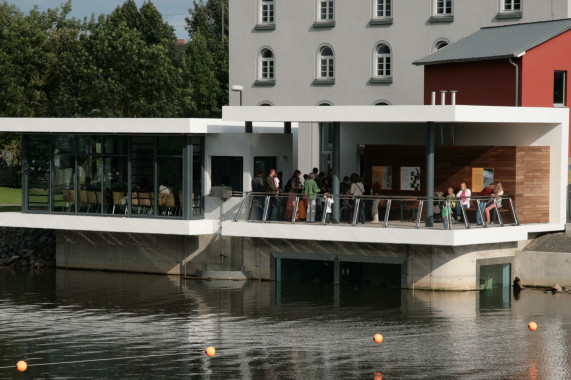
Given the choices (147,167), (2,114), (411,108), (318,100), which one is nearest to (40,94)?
(2,114)

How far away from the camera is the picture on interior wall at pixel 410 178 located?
42688 millimetres

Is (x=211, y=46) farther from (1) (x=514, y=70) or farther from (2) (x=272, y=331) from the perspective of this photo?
(2) (x=272, y=331)

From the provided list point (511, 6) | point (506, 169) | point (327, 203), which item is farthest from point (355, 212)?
point (511, 6)

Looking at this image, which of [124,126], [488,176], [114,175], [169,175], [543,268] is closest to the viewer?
[543,268]

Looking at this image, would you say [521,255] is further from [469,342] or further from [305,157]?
[305,157]

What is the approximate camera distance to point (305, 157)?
59781 mm

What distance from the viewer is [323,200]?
39.6m

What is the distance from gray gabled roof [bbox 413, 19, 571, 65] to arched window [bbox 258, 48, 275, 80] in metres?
16.6

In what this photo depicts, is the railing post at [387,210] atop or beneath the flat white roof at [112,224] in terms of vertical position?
atop

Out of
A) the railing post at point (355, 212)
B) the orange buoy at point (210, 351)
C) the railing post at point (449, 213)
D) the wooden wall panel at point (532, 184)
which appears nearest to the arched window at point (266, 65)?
the wooden wall panel at point (532, 184)

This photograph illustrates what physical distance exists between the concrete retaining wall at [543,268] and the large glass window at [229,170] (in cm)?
974

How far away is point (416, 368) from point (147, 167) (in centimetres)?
1817

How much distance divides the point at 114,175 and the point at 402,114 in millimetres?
10795

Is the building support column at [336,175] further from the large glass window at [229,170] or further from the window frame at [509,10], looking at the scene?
the window frame at [509,10]
